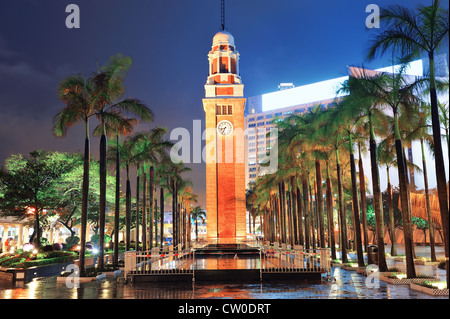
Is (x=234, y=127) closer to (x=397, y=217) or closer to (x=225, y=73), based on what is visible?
(x=225, y=73)

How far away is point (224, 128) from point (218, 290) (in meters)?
53.1

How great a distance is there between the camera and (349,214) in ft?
256

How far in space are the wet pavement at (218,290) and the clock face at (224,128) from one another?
4981cm

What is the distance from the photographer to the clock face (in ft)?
230

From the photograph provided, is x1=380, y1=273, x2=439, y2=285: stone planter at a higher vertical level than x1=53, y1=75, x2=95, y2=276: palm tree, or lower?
lower

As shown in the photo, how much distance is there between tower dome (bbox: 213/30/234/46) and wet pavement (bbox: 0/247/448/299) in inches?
2244

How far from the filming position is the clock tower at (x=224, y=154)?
6850 centimetres

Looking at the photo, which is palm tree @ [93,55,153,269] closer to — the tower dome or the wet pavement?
the wet pavement

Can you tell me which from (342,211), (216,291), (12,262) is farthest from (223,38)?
(216,291)

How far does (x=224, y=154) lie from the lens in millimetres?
70000

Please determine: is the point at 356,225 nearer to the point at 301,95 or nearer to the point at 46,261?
the point at 46,261

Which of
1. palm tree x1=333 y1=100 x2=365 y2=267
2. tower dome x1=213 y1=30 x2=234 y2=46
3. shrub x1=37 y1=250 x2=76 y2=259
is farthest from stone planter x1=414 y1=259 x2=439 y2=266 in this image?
tower dome x1=213 y1=30 x2=234 y2=46

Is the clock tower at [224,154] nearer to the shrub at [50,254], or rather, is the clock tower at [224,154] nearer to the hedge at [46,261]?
the shrub at [50,254]
